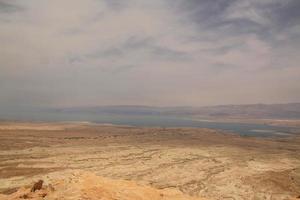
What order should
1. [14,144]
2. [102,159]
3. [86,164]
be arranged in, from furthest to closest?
[14,144]
[102,159]
[86,164]

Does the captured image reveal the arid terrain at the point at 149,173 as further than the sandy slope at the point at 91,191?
Yes

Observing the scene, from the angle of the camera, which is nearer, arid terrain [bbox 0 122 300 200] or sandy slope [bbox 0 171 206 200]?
sandy slope [bbox 0 171 206 200]

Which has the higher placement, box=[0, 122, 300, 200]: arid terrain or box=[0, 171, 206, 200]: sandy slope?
box=[0, 171, 206, 200]: sandy slope

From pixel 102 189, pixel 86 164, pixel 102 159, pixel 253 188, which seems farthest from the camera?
pixel 102 159

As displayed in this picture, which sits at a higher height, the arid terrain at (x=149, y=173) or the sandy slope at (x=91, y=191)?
the sandy slope at (x=91, y=191)

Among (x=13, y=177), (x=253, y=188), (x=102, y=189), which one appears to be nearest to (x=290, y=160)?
(x=253, y=188)

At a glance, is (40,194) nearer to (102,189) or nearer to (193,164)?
(102,189)

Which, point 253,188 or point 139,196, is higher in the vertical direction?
point 139,196

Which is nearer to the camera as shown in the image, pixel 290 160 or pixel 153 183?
pixel 153 183

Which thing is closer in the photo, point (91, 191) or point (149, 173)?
point (91, 191)

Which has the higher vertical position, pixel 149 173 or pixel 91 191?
pixel 91 191
